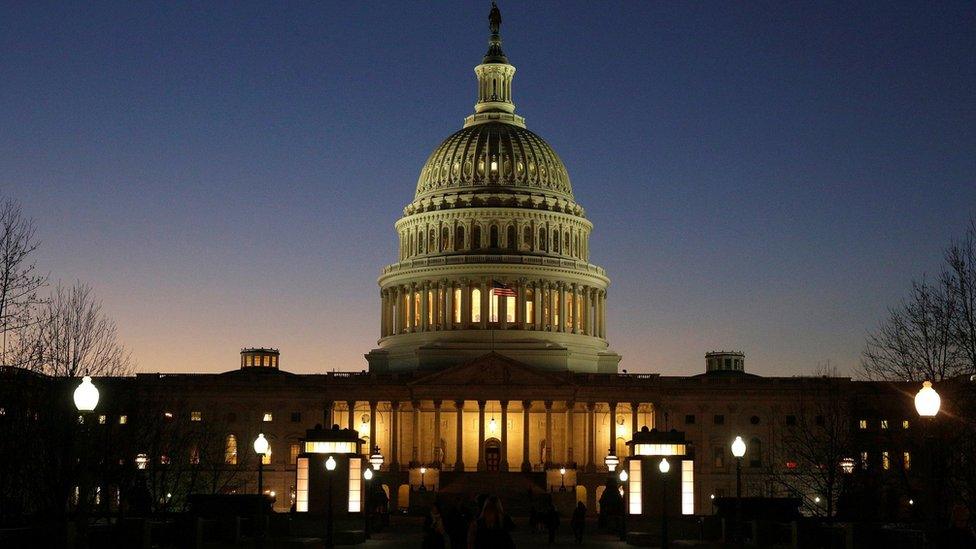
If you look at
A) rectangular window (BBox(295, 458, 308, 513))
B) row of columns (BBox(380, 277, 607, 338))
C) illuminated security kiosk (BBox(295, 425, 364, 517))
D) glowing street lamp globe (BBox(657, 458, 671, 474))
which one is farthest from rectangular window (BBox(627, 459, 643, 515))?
row of columns (BBox(380, 277, 607, 338))

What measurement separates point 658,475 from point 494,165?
101 meters

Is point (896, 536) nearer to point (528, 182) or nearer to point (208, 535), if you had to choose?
point (208, 535)

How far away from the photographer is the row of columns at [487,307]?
16788 cm

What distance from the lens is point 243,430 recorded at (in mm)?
152750

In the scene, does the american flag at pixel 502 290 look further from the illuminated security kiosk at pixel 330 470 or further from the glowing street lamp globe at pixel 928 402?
the glowing street lamp globe at pixel 928 402

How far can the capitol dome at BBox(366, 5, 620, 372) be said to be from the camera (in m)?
166

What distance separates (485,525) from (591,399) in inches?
4654

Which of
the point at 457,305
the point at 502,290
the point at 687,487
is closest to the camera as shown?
the point at 687,487

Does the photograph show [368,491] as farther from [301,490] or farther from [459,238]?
[459,238]

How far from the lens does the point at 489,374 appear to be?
151 meters

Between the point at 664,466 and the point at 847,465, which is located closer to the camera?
the point at 664,466

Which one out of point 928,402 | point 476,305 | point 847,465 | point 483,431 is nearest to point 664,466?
point 847,465

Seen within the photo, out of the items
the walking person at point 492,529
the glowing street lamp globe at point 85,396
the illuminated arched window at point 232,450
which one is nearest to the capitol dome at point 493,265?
the illuminated arched window at point 232,450

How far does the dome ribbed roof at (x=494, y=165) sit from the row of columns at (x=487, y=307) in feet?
36.0
